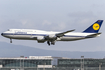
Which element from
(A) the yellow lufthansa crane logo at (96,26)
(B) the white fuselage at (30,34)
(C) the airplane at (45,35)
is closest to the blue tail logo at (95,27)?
(A) the yellow lufthansa crane logo at (96,26)

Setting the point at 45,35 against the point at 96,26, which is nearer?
the point at 45,35

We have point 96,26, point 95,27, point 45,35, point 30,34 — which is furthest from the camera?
point 96,26

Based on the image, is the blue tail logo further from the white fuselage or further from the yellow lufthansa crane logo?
the white fuselage

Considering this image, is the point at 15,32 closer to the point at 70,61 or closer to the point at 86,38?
the point at 86,38

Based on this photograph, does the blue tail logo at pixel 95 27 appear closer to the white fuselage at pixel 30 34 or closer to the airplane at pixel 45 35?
the airplane at pixel 45 35

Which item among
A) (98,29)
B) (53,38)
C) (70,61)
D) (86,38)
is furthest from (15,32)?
(70,61)

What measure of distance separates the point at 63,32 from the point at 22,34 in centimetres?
1440

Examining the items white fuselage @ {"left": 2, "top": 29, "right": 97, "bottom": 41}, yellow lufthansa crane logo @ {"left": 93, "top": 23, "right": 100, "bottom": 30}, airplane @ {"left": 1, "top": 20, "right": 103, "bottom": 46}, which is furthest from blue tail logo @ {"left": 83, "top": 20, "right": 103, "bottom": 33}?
white fuselage @ {"left": 2, "top": 29, "right": 97, "bottom": 41}

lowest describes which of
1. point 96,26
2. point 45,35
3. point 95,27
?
point 45,35

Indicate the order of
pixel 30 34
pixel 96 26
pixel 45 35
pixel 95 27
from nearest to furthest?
pixel 30 34 → pixel 45 35 → pixel 95 27 → pixel 96 26

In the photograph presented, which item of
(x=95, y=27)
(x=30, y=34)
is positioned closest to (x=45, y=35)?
(x=30, y=34)

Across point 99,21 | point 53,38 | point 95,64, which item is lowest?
point 95,64

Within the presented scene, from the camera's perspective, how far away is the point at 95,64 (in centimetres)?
14288

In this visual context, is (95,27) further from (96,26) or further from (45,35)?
(45,35)
